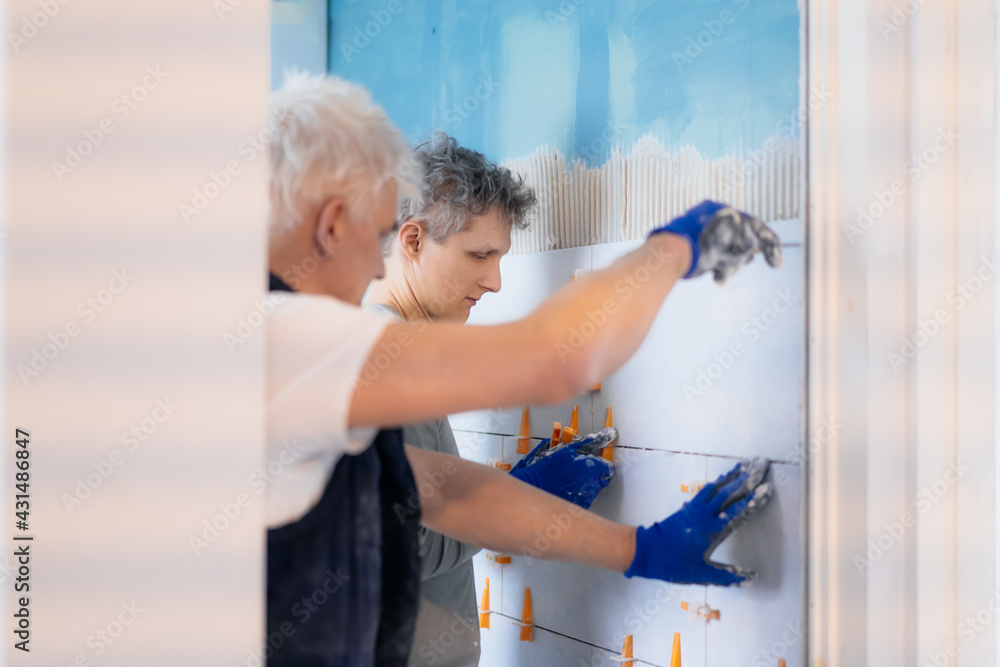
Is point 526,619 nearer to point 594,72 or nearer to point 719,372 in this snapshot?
point 719,372

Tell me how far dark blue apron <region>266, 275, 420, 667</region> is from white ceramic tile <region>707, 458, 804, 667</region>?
415mm

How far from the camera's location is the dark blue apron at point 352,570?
65 cm

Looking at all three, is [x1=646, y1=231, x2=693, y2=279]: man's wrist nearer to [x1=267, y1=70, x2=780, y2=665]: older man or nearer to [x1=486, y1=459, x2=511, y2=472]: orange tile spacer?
[x1=267, y1=70, x2=780, y2=665]: older man

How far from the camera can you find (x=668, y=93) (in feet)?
3.32

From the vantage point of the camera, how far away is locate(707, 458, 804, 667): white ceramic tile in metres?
0.94

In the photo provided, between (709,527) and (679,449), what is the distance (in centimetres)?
10

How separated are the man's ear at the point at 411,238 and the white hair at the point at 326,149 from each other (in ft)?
0.53

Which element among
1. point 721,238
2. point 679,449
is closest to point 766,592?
point 679,449

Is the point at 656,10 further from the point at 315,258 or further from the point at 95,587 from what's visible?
the point at 95,587

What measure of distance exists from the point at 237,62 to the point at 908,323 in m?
0.79

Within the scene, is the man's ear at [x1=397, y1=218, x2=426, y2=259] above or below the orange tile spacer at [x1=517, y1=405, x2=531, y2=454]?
above

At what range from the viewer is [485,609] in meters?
1.01

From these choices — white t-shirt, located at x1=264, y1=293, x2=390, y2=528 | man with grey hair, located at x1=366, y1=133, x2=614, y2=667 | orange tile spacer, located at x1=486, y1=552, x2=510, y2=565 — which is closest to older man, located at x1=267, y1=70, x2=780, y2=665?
white t-shirt, located at x1=264, y1=293, x2=390, y2=528

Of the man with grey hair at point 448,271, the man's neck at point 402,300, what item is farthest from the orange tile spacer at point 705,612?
the man's neck at point 402,300
